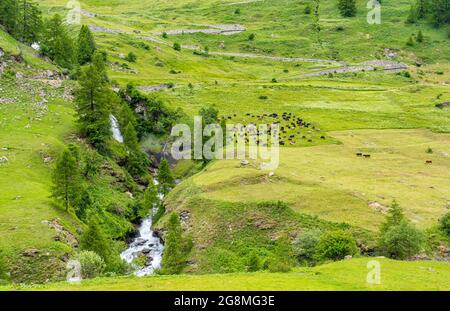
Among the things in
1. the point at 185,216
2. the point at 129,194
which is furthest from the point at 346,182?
the point at 129,194

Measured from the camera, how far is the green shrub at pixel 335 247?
59.9 m

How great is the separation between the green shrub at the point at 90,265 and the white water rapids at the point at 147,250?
14587 mm

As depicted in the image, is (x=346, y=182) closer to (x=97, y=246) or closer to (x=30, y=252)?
(x=97, y=246)

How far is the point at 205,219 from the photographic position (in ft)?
258

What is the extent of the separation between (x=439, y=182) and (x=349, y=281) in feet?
165

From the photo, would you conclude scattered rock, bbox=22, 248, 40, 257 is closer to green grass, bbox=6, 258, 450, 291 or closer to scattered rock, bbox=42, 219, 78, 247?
scattered rock, bbox=42, 219, 78, 247

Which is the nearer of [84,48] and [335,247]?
[335,247]

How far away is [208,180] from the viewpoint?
89.6m

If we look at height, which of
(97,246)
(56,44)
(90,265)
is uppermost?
(56,44)

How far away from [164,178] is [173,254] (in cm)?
3373

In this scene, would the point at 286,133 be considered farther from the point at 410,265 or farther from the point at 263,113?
the point at 410,265

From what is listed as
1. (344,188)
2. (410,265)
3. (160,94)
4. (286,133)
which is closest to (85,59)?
(160,94)

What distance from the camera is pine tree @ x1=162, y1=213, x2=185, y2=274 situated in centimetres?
6650

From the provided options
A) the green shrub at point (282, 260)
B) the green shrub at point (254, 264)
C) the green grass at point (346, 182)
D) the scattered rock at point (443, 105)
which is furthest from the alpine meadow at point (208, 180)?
the green shrub at point (254, 264)
